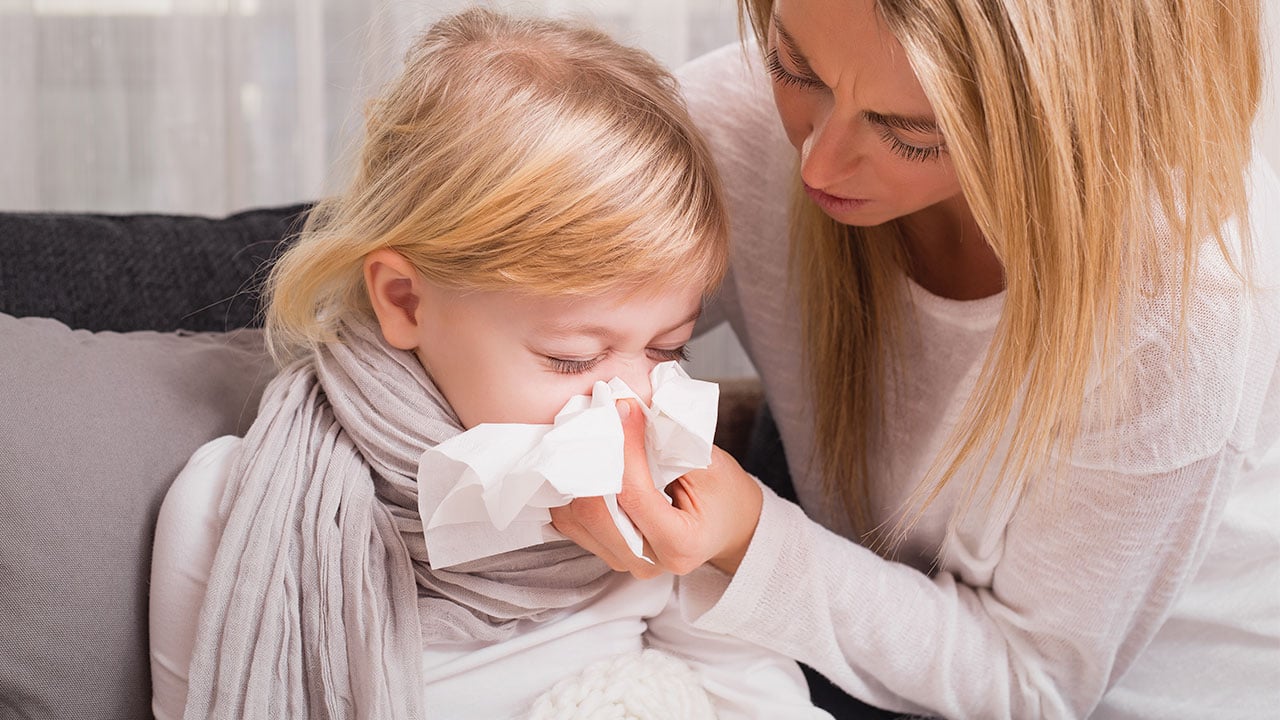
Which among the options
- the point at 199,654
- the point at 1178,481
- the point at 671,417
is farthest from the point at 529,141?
the point at 1178,481

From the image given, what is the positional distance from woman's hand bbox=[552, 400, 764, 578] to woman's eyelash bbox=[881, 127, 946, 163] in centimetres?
34

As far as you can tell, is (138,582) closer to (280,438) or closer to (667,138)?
(280,438)

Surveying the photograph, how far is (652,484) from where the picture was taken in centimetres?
97

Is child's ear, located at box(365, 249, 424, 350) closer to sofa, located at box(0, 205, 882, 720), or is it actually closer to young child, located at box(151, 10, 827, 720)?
young child, located at box(151, 10, 827, 720)

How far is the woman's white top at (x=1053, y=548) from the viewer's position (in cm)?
103

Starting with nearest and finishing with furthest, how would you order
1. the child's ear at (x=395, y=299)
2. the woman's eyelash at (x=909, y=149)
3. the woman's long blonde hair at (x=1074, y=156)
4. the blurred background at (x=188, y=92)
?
1. the woman's long blonde hair at (x=1074, y=156)
2. the woman's eyelash at (x=909, y=149)
3. the child's ear at (x=395, y=299)
4. the blurred background at (x=188, y=92)

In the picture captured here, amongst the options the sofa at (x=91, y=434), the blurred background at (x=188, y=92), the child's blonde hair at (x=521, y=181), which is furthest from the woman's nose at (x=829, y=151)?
the blurred background at (x=188, y=92)

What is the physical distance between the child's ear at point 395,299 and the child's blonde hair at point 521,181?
0.02 m

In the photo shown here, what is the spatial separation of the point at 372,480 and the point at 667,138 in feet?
1.50

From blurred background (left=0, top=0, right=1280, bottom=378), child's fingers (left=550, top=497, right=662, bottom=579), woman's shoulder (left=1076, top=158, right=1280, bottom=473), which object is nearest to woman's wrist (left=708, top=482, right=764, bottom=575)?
child's fingers (left=550, top=497, right=662, bottom=579)

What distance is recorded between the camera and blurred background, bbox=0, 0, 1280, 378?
77.6 inches

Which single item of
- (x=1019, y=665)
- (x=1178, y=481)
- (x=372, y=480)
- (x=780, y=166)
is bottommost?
(x=1019, y=665)

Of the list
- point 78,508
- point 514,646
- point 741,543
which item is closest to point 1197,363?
point 741,543

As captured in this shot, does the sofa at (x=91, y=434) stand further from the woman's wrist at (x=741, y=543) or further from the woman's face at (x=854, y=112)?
the woman's face at (x=854, y=112)
